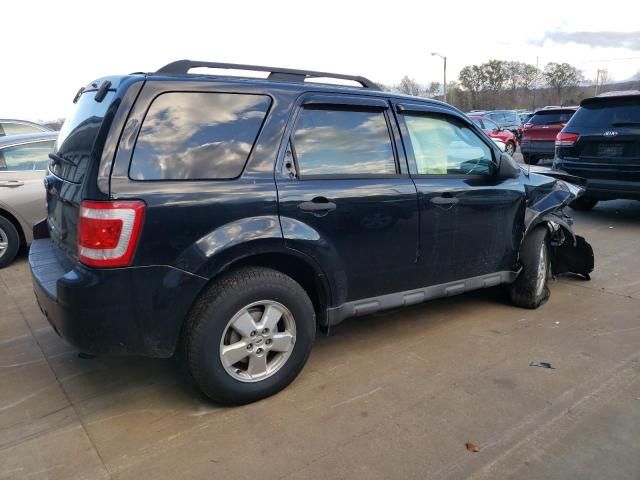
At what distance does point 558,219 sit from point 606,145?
342cm

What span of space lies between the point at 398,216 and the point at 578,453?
1687mm

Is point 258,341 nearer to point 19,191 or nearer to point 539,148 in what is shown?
point 19,191

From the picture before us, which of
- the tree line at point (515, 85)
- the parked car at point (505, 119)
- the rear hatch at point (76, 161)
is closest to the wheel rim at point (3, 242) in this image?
the rear hatch at point (76, 161)

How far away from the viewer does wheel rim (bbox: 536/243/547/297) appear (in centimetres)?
448

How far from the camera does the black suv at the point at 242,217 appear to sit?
261cm

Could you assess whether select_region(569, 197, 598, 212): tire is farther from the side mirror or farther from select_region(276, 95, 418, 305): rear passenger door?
select_region(276, 95, 418, 305): rear passenger door

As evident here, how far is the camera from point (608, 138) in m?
7.30

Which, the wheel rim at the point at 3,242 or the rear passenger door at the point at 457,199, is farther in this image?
the wheel rim at the point at 3,242

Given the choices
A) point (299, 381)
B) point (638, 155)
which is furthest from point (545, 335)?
point (638, 155)

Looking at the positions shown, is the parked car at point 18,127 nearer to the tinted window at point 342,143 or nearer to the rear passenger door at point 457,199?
the tinted window at point 342,143

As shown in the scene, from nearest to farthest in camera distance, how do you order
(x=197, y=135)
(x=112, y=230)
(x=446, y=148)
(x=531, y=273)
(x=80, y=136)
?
(x=112, y=230) → (x=197, y=135) → (x=80, y=136) → (x=446, y=148) → (x=531, y=273)

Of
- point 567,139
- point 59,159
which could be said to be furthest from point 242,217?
point 567,139

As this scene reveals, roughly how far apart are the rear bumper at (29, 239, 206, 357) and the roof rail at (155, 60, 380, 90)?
1.14m

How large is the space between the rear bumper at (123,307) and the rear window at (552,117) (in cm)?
1414
